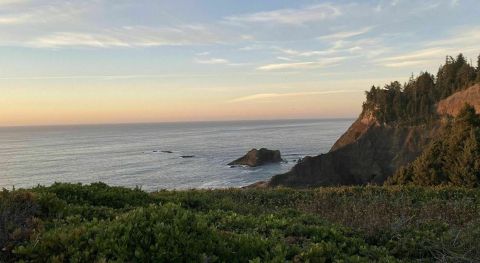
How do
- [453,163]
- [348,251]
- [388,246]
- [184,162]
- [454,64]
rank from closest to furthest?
[348,251], [388,246], [453,163], [454,64], [184,162]

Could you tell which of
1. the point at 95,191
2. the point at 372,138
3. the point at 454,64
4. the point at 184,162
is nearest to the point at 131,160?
the point at 184,162

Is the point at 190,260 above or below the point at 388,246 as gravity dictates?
above

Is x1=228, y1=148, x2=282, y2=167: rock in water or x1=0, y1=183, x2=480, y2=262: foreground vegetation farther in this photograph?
x1=228, y1=148, x2=282, y2=167: rock in water

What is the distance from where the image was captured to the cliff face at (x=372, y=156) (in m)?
58.0

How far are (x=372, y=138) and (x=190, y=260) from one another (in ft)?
227

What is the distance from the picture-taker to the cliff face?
58031mm

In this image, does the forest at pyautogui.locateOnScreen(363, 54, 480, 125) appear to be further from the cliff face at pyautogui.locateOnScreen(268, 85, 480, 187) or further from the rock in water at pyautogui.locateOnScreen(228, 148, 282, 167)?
the rock in water at pyautogui.locateOnScreen(228, 148, 282, 167)

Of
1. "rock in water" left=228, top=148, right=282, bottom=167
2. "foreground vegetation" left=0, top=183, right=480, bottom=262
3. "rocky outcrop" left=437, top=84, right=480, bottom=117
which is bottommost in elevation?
"rock in water" left=228, top=148, right=282, bottom=167

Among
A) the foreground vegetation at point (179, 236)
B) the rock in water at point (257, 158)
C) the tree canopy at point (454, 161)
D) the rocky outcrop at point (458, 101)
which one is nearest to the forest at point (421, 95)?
the rocky outcrop at point (458, 101)

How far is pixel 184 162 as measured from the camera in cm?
9319

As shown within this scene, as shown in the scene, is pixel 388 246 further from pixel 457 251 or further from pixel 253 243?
pixel 253 243

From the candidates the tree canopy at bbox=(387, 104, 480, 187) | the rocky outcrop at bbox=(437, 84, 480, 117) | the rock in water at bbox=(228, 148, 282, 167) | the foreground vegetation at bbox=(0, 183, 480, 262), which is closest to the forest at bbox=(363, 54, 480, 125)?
the rocky outcrop at bbox=(437, 84, 480, 117)

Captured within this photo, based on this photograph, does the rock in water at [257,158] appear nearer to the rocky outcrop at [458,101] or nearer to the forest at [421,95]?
the forest at [421,95]

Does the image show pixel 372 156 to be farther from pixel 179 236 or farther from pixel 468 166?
pixel 179 236
